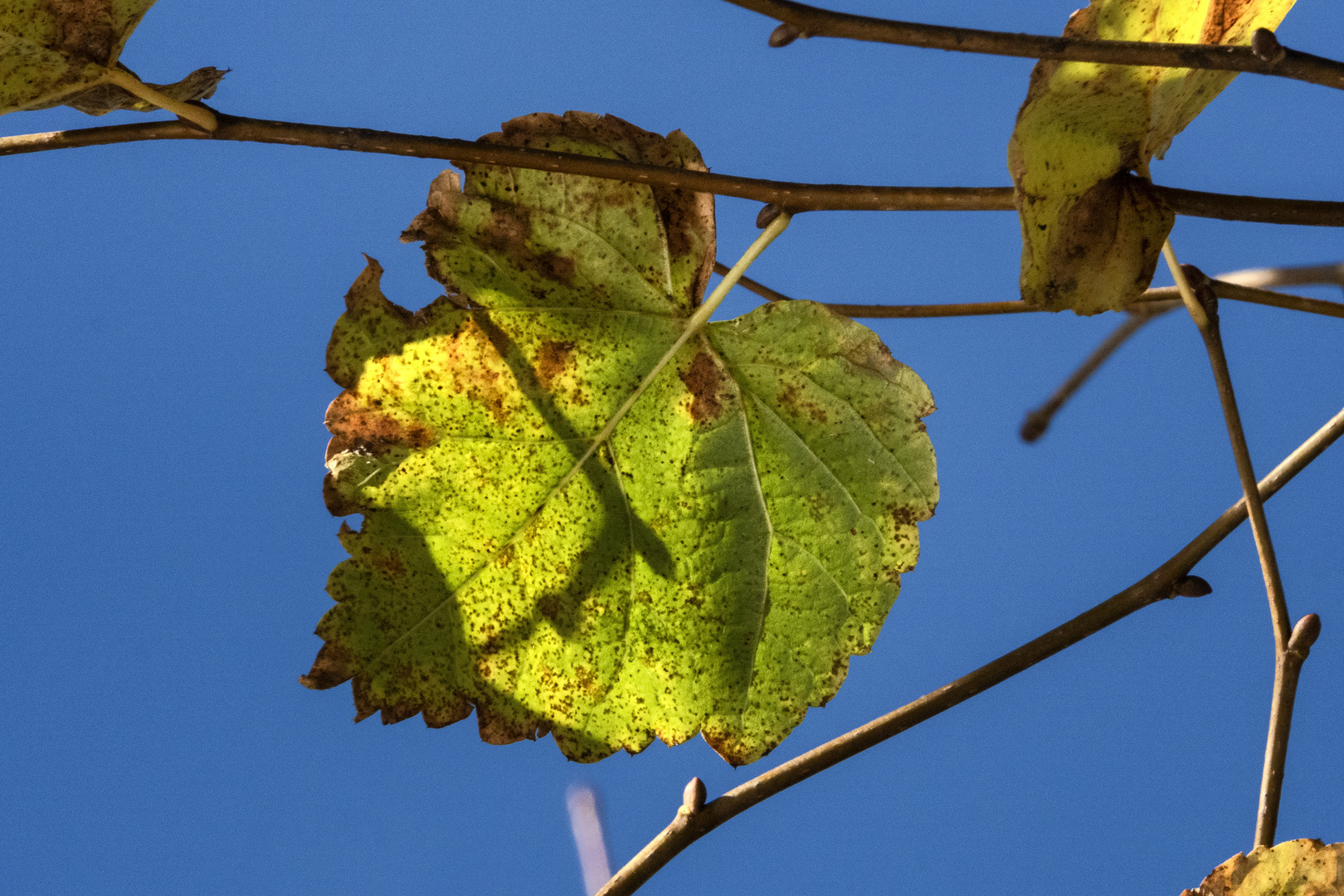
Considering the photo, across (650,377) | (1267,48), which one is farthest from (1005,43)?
(650,377)

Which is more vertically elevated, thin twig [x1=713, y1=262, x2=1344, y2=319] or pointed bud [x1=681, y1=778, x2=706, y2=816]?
thin twig [x1=713, y1=262, x2=1344, y2=319]

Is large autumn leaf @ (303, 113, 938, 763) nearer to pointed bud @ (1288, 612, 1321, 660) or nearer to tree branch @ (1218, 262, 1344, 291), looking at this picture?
pointed bud @ (1288, 612, 1321, 660)

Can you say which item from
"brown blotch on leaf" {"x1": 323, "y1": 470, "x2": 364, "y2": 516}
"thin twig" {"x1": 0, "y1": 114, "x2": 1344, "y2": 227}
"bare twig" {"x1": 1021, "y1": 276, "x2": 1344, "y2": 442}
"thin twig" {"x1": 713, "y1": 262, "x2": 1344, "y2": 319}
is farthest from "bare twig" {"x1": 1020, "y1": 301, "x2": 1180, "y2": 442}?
"brown blotch on leaf" {"x1": 323, "y1": 470, "x2": 364, "y2": 516}

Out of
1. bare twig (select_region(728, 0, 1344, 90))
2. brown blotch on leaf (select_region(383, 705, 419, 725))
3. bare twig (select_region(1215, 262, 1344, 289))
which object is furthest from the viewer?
bare twig (select_region(1215, 262, 1344, 289))

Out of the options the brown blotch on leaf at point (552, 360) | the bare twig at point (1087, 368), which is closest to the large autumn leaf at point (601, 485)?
the brown blotch on leaf at point (552, 360)

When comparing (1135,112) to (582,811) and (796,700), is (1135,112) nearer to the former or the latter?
(796,700)

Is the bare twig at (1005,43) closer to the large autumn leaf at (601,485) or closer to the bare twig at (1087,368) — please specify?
Result: the large autumn leaf at (601,485)

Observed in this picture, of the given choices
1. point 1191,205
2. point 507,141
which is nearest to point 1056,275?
point 1191,205
